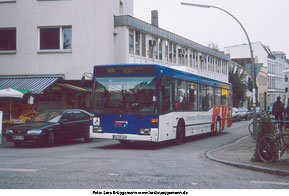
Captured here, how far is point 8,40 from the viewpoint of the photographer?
27766mm

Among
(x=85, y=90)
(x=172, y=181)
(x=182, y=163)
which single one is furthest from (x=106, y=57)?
(x=172, y=181)

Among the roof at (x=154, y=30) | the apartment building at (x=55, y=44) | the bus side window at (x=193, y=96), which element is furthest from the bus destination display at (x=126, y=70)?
the roof at (x=154, y=30)

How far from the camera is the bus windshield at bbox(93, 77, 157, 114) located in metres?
14.2

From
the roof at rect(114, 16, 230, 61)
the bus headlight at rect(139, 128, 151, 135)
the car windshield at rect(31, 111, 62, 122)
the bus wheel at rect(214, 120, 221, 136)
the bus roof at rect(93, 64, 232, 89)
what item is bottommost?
the bus wheel at rect(214, 120, 221, 136)

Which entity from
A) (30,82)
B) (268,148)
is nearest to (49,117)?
(30,82)

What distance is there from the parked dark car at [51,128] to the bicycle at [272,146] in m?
8.45

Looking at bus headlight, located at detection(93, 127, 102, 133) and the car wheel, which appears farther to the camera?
the car wheel

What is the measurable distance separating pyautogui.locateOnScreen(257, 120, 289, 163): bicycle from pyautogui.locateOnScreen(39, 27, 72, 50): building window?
18795 mm

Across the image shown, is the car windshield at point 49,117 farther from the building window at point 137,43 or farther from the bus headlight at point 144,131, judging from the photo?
the building window at point 137,43

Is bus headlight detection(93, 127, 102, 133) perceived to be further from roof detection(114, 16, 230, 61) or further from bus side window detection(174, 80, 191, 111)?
roof detection(114, 16, 230, 61)

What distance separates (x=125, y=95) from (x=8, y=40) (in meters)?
16.2

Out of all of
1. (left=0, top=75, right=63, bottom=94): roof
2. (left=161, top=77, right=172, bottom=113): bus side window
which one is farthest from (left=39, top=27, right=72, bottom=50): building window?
(left=161, top=77, right=172, bottom=113): bus side window

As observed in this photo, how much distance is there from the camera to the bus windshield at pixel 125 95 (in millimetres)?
14172

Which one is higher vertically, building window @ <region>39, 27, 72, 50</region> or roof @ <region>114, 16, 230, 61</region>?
roof @ <region>114, 16, 230, 61</region>
